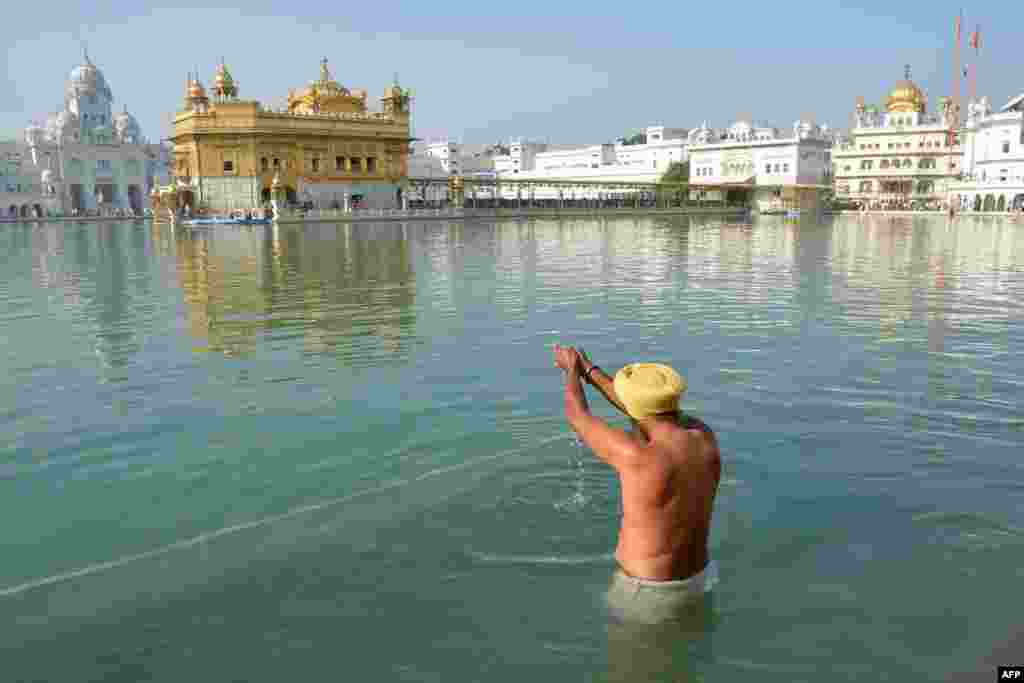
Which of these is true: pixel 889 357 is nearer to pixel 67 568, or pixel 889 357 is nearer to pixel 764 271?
pixel 67 568

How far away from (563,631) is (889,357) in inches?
270

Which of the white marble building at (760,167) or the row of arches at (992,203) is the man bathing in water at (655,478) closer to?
the row of arches at (992,203)

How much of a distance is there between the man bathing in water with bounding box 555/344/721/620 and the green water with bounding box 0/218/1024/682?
0.21 metres

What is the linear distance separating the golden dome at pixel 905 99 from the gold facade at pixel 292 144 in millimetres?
49555

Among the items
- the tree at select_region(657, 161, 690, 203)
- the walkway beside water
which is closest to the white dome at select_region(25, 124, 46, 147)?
the walkway beside water

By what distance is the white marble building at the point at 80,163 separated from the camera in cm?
7519

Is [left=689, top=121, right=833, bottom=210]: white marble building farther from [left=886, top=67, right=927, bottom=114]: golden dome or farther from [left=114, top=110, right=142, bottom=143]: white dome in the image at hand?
[left=114, top=110, right=142, bottom=143]: white dome

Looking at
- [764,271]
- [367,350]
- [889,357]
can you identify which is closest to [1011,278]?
[764,271]

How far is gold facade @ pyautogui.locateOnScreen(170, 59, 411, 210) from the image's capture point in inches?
2247

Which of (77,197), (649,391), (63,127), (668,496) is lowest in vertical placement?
(668,496)

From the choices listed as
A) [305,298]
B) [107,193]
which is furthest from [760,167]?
[305,298]

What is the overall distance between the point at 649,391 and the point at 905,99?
90.3 metres

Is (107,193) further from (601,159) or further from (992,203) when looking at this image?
(992,203)

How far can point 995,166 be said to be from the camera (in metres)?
66.9
